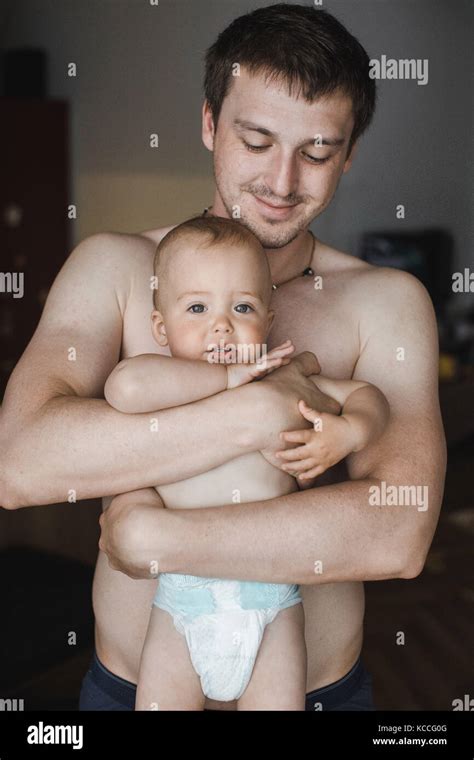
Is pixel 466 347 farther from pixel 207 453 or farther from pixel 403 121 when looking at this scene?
pixel 207 453

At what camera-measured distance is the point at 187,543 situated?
99 cm

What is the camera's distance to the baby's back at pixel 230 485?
1.05 metres

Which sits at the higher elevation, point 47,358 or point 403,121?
point 403,121

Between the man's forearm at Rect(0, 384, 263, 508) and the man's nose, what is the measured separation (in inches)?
12.1

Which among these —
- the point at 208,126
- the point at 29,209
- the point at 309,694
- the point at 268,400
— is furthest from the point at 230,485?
the point at 29,209

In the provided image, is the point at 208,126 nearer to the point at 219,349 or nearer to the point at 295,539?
the point at 219,349

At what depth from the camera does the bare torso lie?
48.3 inches

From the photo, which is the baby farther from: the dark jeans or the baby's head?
the dark jeans

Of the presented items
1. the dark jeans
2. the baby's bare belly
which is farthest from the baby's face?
the dark jeans

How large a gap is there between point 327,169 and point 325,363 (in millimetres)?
278

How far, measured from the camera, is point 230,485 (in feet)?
3.46

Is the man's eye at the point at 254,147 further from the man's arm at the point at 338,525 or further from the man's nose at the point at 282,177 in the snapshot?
the man's arm at the point at 338,525
